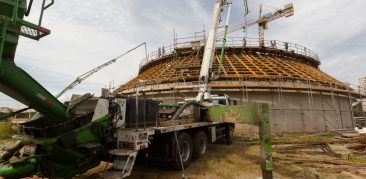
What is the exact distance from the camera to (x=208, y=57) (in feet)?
54.1

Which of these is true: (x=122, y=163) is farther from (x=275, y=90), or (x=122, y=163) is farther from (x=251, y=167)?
(x=275, y=90)

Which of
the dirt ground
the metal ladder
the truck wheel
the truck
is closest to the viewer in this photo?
the truck

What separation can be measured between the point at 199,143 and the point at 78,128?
5388mm

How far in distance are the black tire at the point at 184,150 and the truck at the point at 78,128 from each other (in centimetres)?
4

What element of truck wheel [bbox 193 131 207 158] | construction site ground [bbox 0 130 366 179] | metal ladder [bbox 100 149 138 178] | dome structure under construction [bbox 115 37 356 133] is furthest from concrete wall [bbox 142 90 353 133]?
metal ladder [bbox 100 149 138 178]

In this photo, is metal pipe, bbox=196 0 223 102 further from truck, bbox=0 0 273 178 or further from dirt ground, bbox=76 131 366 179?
truck, bbox=0 0 273 178

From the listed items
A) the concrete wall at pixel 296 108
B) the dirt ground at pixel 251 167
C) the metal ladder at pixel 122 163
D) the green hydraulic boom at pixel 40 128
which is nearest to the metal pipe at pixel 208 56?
the dirt ground at pixel 251 167

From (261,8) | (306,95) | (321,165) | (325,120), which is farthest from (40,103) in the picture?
(261,8)

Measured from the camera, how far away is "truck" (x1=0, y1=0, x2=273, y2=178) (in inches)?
201

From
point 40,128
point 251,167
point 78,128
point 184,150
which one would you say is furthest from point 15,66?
point 251,167

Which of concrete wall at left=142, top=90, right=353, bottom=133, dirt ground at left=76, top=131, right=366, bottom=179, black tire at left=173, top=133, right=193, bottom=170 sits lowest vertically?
dirt ground at left=76, top=131, right=366, bottom=179

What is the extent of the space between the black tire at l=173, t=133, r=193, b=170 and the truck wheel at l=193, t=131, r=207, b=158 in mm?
578

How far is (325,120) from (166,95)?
1493cm

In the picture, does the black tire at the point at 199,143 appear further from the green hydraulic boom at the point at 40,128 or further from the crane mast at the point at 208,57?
the green hydraulic boom at the point at 40,128
